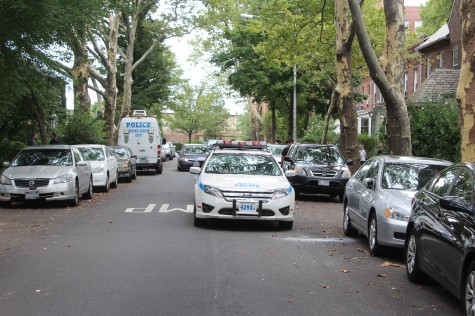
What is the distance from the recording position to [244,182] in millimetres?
10898

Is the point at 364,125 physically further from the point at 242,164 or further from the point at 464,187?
the point at 464,187

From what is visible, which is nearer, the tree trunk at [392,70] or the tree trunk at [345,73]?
the tree trunk at [392,70]

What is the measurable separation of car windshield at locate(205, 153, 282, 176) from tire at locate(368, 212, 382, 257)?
326cm

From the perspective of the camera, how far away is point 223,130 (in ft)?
352

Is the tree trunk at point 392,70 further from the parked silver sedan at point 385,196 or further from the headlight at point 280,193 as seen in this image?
the headlight at point 280,193

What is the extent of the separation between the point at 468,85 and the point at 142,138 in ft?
68.6

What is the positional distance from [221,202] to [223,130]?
9698 centimetres

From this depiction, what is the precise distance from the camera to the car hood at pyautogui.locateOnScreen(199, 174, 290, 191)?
35.3 feet

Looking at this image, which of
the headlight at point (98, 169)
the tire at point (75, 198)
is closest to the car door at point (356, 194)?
the tire at point (75, 198)

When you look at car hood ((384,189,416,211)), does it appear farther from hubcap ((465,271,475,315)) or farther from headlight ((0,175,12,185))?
headlight ((0,175,12,185))

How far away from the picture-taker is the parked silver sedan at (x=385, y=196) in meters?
8.13

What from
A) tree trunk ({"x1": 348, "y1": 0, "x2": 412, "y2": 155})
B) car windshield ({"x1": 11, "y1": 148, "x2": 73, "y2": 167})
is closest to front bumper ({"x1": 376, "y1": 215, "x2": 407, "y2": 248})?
tree trunk ({"x1": 348, "y1": 0, "x2": 412, "y2": 155})

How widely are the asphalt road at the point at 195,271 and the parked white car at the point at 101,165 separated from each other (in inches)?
265

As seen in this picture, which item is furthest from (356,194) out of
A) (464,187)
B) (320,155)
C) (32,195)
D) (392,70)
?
(320,155)
